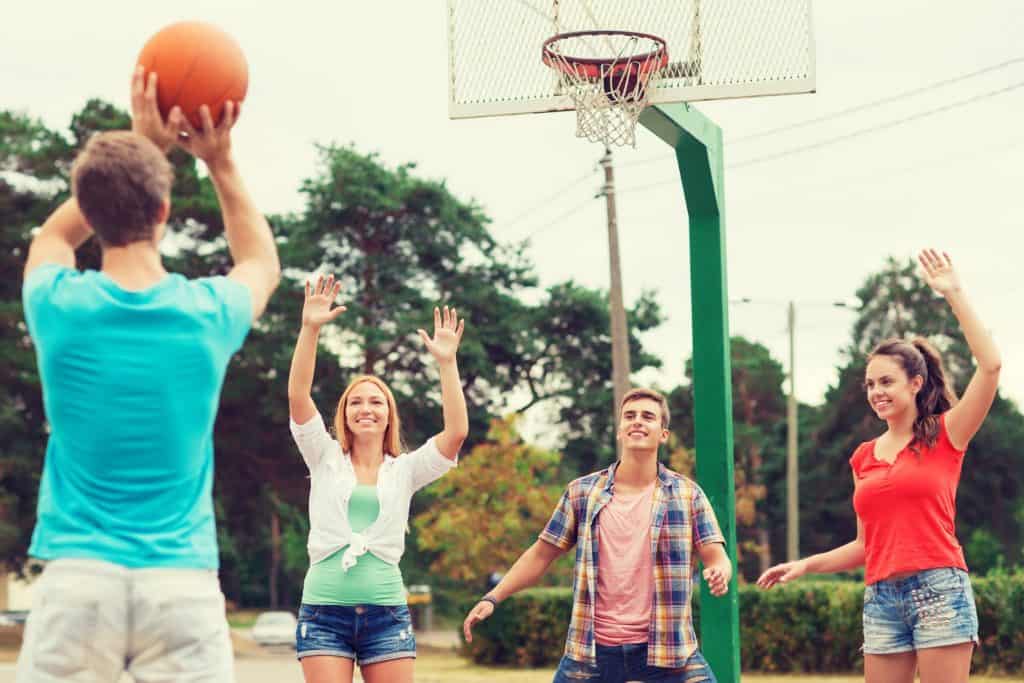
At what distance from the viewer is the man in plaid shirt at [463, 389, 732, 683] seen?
6.03 metres

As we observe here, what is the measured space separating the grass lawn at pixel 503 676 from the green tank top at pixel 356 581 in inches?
493

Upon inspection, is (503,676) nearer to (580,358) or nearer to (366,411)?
(366,411)

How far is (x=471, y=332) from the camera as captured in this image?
37.7 meters

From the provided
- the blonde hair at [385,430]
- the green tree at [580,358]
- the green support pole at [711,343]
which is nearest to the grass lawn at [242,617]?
the green tree at [580,358]

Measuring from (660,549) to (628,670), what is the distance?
1.64ft

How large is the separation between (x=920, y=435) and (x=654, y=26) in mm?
5243

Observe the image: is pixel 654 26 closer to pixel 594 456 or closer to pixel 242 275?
pixel 242 275

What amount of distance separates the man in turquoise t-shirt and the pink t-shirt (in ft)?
9.44

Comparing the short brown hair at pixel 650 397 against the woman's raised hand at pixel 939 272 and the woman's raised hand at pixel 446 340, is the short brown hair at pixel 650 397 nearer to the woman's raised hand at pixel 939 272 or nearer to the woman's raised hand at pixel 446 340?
the woman's raised hand at pixel 446 340

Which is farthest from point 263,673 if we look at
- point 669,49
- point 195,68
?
point 195,68

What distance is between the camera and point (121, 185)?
3.31m

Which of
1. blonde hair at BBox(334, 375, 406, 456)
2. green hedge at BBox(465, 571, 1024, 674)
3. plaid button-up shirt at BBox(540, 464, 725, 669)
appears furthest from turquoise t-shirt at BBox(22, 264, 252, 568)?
green hedge at BBox(465, 571, 1024, 674)

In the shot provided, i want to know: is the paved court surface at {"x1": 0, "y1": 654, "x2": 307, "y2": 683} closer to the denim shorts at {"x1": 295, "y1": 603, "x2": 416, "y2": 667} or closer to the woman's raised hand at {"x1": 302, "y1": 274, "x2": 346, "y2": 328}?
the denim shorts at {"x1": 295, "y1": 603, "x2": 416, "y2": 667}

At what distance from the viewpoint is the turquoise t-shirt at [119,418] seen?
10.8 feet
